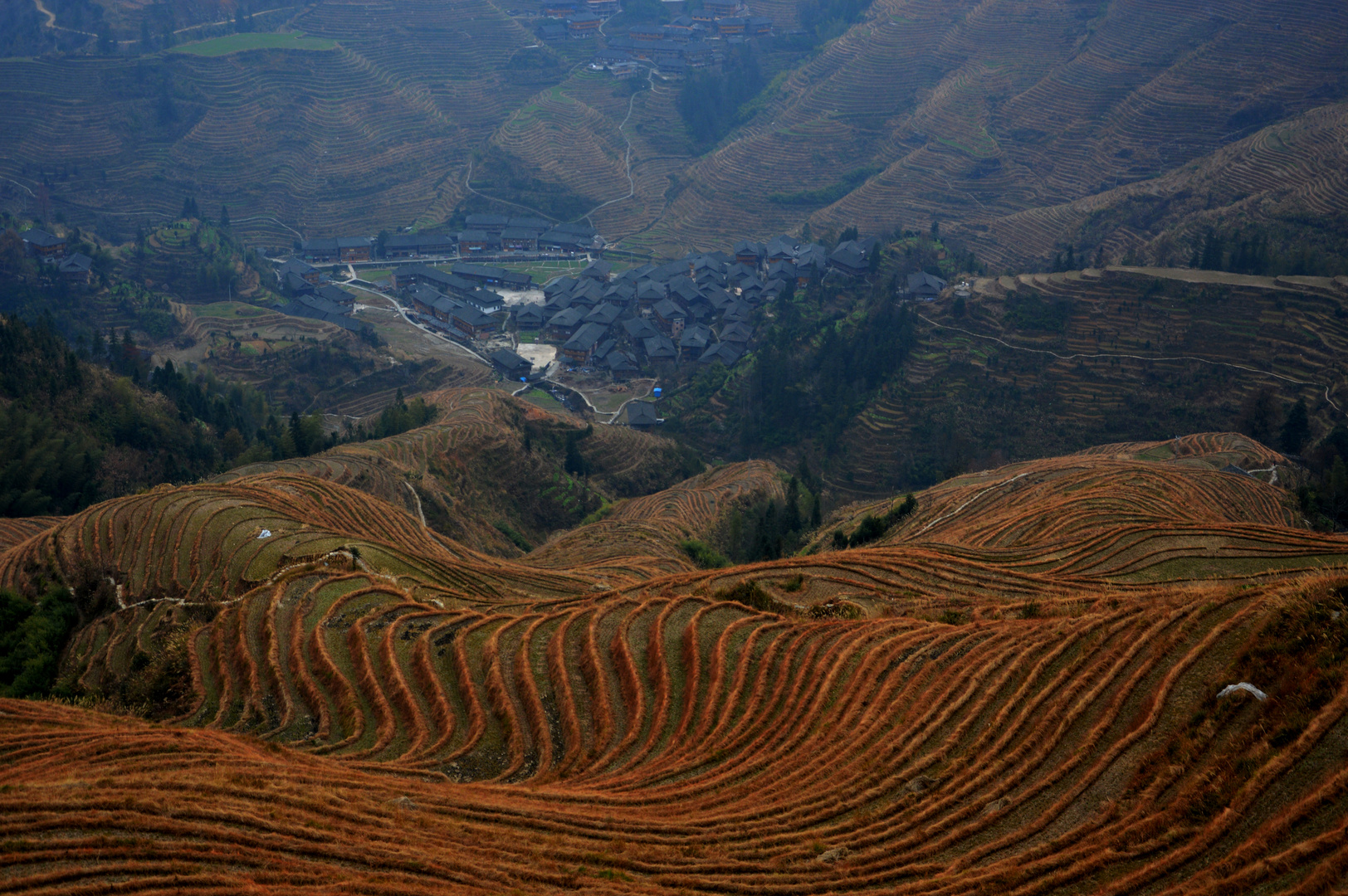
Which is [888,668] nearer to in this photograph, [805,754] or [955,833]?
[805,754]

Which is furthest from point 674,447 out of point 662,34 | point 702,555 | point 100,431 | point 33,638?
point 662,34

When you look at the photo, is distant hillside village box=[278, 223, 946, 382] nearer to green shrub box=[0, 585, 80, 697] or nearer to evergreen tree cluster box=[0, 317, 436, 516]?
evergreen tree cluster box=[0, 317, 436, 516]

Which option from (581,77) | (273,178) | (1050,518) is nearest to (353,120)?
(273,178)

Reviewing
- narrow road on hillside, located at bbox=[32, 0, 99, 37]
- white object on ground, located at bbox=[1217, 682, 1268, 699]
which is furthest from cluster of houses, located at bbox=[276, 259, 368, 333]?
white object on ground, located at bbox=[1217, 682, 1268, 699]

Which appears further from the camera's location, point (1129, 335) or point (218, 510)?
point (1129, 335)

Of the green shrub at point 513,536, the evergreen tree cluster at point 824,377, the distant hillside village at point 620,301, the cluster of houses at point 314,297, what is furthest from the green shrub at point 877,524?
the cluster of houses at point 314,297

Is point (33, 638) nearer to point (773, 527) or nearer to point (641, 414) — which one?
point (773, 527)

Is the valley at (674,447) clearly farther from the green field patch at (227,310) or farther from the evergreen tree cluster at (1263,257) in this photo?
the green field patch at (227,310)
